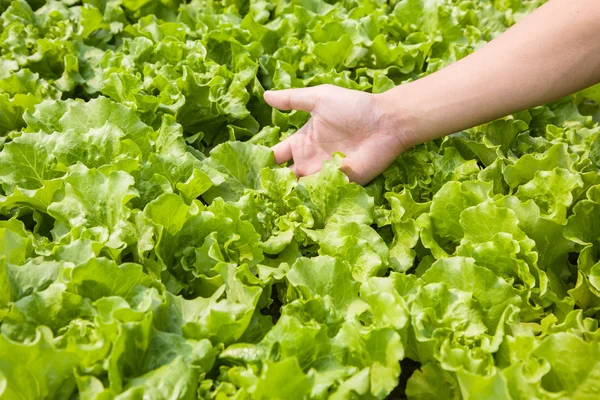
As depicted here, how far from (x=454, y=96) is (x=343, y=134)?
454 mm

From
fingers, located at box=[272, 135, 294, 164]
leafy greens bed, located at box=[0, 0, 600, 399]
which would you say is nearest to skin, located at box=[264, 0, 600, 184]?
fingers, located at box=[272, 135, 294, 164]

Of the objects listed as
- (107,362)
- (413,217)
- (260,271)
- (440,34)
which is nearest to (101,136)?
(260,271)

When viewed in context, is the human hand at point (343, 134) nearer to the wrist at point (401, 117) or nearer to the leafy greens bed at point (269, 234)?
the wrist at point (401, 117)

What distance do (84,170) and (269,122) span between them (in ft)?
3.42

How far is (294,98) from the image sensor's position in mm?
2436

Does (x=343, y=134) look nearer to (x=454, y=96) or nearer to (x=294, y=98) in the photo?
(x=294, y=98)

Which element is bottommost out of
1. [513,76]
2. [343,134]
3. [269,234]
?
[269,234]

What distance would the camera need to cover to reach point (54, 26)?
315 centimetres

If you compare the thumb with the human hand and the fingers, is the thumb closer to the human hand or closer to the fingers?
the human hand

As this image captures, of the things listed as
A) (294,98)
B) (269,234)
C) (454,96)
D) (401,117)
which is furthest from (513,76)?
(269,234)

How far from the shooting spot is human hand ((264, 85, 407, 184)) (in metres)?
2.36

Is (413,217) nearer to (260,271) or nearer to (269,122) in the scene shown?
(260,271)

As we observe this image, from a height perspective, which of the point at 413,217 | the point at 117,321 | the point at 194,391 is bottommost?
the point at 413,217


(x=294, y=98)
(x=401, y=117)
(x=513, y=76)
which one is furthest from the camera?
(x=294, y=98)
